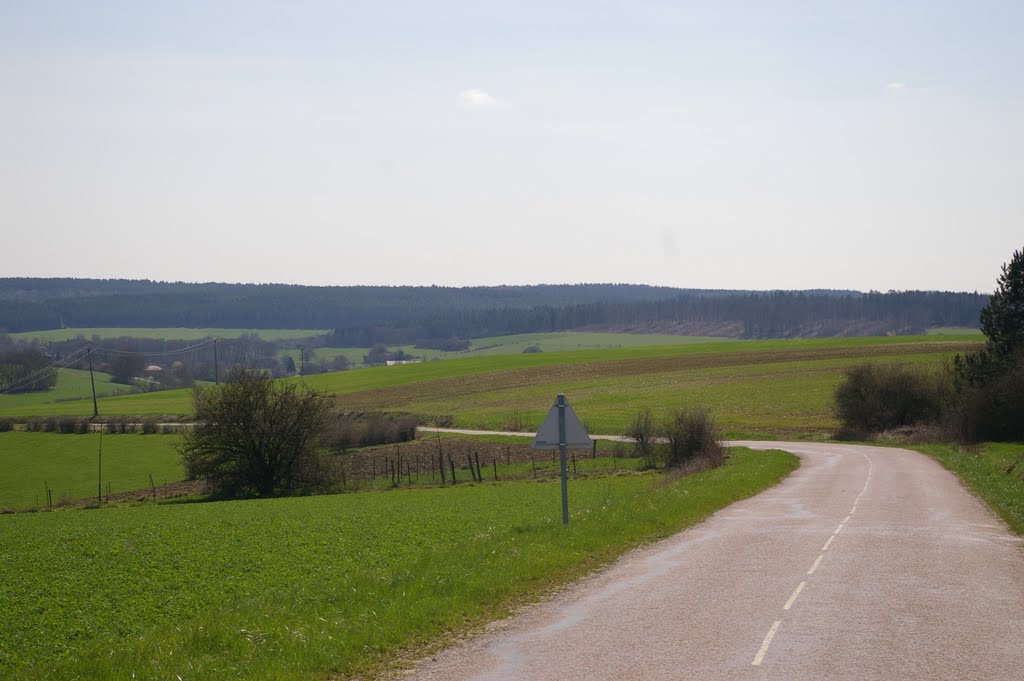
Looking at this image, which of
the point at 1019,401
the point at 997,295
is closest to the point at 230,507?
the point at 1019,401

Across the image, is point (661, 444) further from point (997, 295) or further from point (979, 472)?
point (997, 295)

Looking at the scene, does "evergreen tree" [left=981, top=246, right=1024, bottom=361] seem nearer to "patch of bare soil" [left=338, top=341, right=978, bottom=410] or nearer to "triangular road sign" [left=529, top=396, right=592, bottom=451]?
"patch of bare soil" [left=338, top=341, right=978, bottom=410]

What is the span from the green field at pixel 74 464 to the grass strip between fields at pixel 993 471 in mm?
44118

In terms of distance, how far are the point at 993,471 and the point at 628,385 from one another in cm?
6263

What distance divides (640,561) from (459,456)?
47.8 metres

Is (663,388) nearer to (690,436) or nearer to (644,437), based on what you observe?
(644,437)

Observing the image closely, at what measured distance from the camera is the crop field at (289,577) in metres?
12.0

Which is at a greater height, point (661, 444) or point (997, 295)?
point (997, 295)

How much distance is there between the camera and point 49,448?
78.1 meters

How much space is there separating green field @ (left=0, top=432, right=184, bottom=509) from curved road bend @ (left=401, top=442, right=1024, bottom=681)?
4442 cm

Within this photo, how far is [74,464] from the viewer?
70.8 meters

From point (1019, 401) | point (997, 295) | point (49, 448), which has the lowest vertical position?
point (49, 448)

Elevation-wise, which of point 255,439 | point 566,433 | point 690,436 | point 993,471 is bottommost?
point 255,439

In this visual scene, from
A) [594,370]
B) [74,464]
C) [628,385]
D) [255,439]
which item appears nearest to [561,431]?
[255,439]
